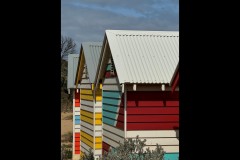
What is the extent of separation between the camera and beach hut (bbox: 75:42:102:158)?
1261 centimetres

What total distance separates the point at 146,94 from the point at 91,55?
5.16 meters

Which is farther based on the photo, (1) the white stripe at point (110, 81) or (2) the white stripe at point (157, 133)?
(1) the white stripe at point (110, 81)

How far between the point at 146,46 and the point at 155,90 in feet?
4.56

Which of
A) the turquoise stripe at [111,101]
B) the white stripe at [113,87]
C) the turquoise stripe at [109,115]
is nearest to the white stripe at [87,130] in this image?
the turquoise stripe at [109,115]

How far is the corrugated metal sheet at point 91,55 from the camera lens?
13.2 m

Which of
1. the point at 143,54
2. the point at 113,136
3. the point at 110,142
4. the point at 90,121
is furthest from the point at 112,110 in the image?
the point at 90,121

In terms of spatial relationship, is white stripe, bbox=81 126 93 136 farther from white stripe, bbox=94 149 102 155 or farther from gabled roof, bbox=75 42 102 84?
gabled roof, bbox=75 42 102 84

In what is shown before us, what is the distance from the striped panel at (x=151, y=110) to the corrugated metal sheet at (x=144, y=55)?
1.51 feet

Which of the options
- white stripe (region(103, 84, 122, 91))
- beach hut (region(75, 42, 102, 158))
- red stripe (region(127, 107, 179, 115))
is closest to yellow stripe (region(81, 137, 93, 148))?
beach hut (region(75, 42, 102, 158))

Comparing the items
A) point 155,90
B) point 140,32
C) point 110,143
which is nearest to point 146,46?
point 140,32

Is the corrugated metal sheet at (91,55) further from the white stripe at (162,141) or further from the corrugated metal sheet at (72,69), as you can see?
the white stripe at (162,141)

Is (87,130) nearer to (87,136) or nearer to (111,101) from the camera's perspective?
(87,136)
